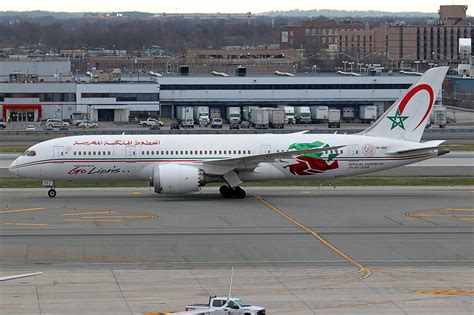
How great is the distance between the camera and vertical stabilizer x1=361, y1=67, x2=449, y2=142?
59.6 m

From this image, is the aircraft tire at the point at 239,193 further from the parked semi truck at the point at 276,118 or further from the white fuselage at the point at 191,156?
the parked semi truck at the point at 276,118

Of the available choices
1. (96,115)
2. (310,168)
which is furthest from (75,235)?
(96,115)

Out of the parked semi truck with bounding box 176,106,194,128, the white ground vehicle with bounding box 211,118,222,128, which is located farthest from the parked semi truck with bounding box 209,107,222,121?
the white ground vehicle with bounding box 211,118,222,128

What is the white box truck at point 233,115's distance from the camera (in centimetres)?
13262

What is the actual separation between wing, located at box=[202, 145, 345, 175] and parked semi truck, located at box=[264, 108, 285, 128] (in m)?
69.2

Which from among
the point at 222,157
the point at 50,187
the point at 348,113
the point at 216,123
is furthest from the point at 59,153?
the point at 348,113

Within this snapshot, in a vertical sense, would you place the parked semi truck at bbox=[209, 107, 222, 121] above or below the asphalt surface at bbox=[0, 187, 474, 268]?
below

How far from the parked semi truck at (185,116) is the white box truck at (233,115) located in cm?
523

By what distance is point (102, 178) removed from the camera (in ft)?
190

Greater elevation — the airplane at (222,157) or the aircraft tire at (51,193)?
the airplane at (222,157)

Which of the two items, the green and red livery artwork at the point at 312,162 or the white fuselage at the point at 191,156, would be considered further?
the green and red livery artwork at the point at 312,162

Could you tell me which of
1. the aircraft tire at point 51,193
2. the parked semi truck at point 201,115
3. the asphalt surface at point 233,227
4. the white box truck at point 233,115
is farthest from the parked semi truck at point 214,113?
the aircraft tire at point 51,193

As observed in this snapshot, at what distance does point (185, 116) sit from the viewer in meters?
135

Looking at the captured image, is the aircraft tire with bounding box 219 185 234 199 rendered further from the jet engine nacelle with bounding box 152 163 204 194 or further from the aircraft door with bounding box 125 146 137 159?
the aircraft door with bounding box 125 146 137 159
